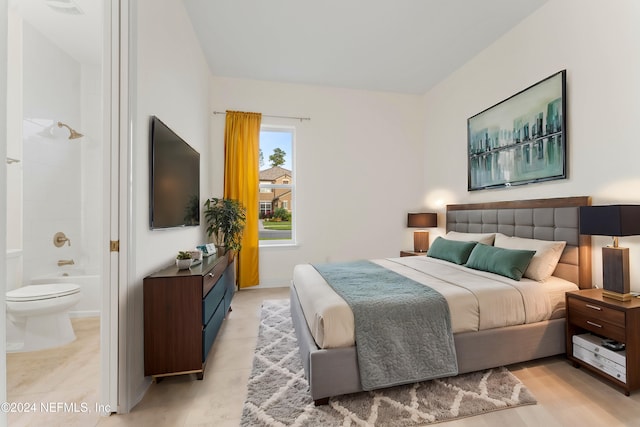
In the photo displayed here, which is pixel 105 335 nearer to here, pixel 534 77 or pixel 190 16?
pixel 190 16

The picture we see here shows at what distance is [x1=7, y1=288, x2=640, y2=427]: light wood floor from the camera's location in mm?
1565

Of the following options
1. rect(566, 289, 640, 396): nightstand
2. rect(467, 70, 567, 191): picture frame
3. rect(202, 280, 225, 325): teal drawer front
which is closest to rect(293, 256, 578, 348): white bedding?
rect(566, 289, 640, 396): nightstand

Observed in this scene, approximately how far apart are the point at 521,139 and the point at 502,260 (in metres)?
1.47

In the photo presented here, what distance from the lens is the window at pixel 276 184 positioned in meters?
4.50

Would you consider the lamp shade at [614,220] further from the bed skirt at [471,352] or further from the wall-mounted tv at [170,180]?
the wall-mounted tv at [170,180]

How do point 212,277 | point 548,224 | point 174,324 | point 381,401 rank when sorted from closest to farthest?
point 381,401 < point 174,324 < point 212,277 < point 548,224

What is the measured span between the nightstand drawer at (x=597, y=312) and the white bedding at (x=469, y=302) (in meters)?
0.12

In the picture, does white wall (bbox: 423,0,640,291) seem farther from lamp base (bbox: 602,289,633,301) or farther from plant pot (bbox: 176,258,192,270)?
plant pot (bbox: 176,258,192,270)

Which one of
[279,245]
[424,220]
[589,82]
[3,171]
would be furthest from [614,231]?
[279,245]

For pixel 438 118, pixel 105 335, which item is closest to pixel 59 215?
pixel 105 335

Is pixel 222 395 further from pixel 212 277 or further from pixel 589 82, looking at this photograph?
pixel 589 82

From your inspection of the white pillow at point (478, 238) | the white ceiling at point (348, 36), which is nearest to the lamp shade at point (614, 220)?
the white pillow at point (478, 238)

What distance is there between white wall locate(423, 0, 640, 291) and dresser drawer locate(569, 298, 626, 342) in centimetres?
51

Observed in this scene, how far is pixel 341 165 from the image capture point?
457cm
